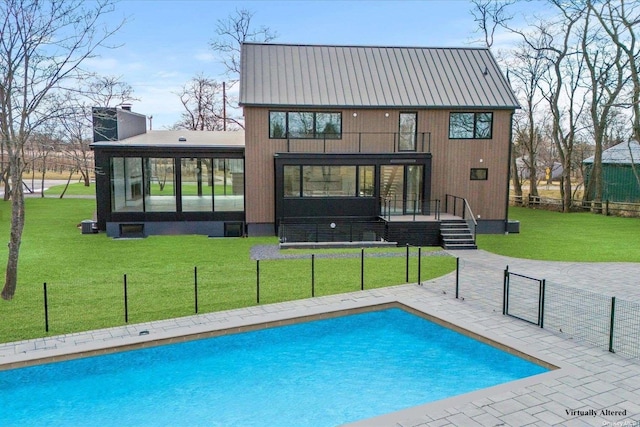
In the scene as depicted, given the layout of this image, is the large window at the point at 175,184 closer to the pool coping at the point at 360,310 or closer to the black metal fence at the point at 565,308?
the pool coping at the point at 360,310

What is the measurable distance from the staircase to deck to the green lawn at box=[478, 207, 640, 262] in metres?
0.62

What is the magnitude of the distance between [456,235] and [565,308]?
8.42m

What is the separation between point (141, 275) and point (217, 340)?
5269 millimetres

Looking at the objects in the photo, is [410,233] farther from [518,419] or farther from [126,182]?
[518,419]

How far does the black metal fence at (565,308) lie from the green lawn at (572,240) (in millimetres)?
4892

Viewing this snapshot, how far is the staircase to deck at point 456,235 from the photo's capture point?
18922 mm

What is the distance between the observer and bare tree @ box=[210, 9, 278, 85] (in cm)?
3703

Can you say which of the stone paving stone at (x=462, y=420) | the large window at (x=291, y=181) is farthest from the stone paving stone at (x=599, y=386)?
the large window at (x=291, y=181)

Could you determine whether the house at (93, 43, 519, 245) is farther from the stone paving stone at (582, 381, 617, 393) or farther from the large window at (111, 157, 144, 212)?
the stone paving stone at (582, 381, 617, 393)

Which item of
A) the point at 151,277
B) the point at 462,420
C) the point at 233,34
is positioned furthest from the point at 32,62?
the point at 233,34

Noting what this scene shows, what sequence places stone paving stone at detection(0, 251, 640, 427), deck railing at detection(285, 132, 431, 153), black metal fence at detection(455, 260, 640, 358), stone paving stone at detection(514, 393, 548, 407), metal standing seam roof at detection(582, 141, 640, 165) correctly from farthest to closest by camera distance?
metal standing seam roof at detection(582, 141, 640, 165) < deck railing at detection(285, 132, 431, 153) < black metal fence at detection(455, 260, 640, 358) < stone paving stone at detection(514, 393, 548, 407) < stone paving stone at detection(0, 251, 640, 427)

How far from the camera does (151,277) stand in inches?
541

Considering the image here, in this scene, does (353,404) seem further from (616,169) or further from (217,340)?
(616,169)

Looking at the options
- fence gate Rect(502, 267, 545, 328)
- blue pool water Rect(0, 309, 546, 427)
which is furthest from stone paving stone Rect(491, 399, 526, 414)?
fence gate Rect(502, 267, 545, 328)
